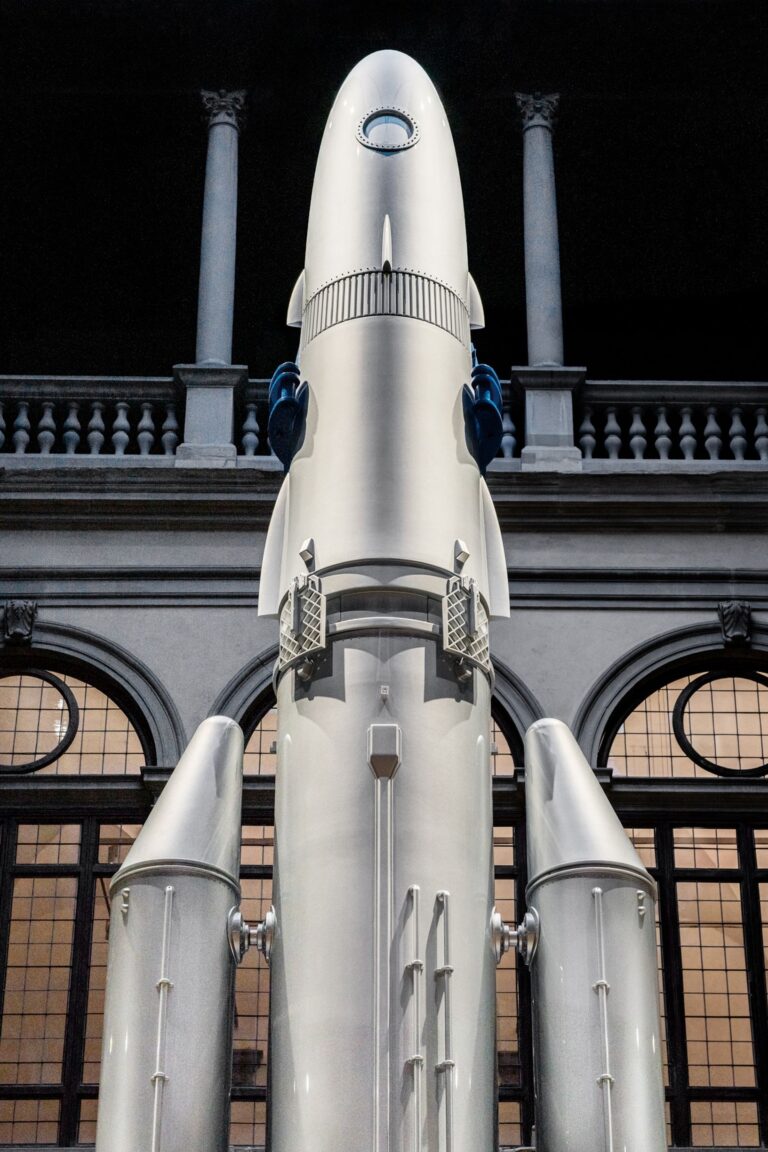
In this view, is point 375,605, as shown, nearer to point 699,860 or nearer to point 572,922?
point 572,922

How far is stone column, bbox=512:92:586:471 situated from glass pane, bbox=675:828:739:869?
317cm

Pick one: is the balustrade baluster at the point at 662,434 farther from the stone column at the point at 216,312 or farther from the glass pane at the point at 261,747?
the glass pane at the point at 261,747

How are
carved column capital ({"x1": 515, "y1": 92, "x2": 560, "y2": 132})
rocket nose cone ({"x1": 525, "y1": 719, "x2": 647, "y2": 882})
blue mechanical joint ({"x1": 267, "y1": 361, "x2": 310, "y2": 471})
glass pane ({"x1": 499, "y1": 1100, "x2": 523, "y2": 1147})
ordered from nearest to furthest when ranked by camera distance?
1. rocket nose cone ({"x1": 525, "y1": 719, "x2": 647, "y2": 882})
2. blue mechanical joint ({"x1": 267, "y1": 361, "x2": 310, "y2": 471})
3. glass pane ({"x1": 499, "y1": 1100, "x2": 523, "y2": 1147})
4. carved column capital ({"x1": 515, "y1": 92, "x2": 560, "y2": 132})

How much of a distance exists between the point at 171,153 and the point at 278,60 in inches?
72.4

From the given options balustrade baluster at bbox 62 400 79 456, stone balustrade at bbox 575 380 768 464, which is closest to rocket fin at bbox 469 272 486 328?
stone balustrade at bbox 575 380 768 464

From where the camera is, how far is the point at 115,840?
1458 cm

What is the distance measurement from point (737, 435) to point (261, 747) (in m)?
4.92

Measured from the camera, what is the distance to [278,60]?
18.6 meters

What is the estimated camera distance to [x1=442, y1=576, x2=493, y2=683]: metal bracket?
759 cm

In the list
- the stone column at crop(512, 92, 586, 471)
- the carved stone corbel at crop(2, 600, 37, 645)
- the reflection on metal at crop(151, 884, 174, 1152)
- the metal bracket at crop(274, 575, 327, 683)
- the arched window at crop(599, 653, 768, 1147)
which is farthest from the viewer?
the stone column at crop(512, 92, 586, 471)

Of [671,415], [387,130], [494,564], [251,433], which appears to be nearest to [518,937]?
[494,564]

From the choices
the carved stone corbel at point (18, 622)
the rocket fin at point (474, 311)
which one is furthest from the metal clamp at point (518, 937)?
the carved stone corbel at point (18, 622)

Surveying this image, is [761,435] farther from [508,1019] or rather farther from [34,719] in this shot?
[34,719]

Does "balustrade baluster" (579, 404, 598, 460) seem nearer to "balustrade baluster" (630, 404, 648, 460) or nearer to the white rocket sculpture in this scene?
"balustrade baluster" (630, 404, 648, 460)
